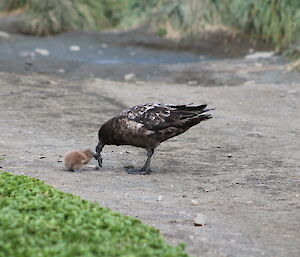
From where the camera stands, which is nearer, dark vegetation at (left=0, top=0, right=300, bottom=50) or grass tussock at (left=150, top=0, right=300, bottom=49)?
A: grass tussock at (left=150, top=0, right=300, bottom=49)

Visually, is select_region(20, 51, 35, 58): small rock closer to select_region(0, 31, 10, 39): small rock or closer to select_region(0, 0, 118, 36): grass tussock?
select_region(0, 31, 10, 39): small rock

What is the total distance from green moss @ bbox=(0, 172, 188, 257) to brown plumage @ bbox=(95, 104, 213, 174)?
7.12 ft

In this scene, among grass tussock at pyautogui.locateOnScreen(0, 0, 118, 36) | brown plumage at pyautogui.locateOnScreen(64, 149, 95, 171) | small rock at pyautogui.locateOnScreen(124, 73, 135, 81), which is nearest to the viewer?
brown plumage at pyautogui.locateOnScreen(64, 149, 95, 171)

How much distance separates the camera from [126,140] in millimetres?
8094

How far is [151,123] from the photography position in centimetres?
A: 798

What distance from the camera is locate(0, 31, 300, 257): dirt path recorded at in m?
6.05

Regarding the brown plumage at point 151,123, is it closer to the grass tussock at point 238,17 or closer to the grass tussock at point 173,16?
the grass tussock at point 173,16

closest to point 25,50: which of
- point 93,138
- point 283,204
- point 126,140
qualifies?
point 93,138

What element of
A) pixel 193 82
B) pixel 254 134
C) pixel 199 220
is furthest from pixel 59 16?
pixel 199 220

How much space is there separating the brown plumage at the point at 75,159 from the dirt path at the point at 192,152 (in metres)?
0.12

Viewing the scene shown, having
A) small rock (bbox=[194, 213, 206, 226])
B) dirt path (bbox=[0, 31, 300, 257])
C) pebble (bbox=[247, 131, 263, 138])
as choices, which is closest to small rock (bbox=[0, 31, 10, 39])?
dirt path (bbox=[0, 31, 300, 257])

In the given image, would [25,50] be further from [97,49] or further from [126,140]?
[126,140]

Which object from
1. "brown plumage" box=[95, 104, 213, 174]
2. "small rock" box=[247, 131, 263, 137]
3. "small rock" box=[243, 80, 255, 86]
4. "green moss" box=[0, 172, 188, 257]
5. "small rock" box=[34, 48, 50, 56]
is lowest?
"small rock" box=[34, 48, 50, 56]

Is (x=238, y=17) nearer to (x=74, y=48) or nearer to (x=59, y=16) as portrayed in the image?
(x=74, y=48)
